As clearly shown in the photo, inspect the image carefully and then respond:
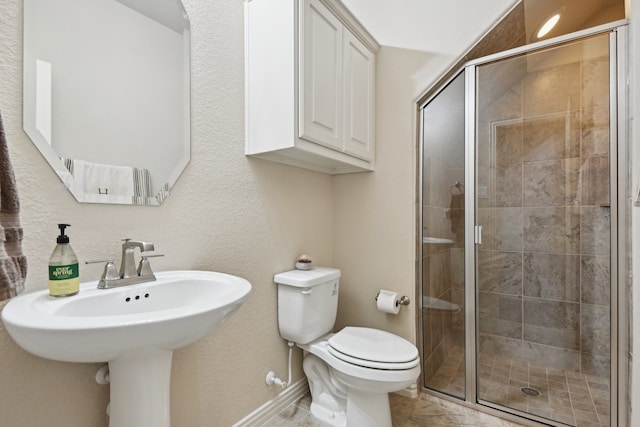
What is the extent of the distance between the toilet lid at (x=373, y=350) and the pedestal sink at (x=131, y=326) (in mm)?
687

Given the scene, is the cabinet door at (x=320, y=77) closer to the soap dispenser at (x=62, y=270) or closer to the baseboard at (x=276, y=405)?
the soap dispenser at (x=62, y=270)

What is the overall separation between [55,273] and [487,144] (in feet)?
6.87

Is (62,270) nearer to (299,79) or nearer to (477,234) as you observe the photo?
(299,79)

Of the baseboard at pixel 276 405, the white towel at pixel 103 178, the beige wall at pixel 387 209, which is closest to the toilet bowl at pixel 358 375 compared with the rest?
the baseboard at pixel 276 405

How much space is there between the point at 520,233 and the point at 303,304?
1.45 metres

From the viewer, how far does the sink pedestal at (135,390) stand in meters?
0.86

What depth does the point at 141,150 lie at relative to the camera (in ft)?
3.66

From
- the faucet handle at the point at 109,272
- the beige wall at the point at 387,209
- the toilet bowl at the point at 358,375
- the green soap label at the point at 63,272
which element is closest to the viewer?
the green soap label at the point at 63,272

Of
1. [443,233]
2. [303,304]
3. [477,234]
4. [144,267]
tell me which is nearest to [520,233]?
[477,234]

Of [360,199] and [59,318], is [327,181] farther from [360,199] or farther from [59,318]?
[59,318]

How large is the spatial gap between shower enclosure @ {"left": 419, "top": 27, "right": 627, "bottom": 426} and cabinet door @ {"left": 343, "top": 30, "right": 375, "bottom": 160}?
355mm

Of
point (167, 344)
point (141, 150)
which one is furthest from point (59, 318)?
point (141, 150)

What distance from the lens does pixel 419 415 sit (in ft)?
5.35

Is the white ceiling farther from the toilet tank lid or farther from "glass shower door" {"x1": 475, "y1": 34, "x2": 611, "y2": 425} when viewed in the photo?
the toilet tank lid
